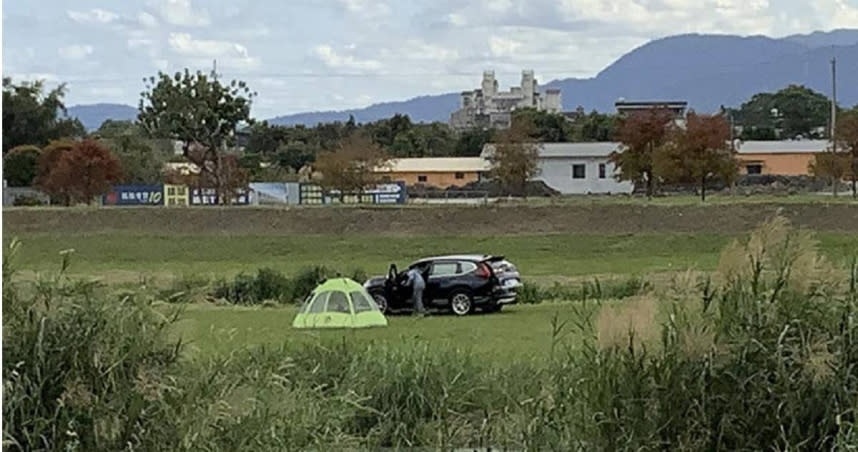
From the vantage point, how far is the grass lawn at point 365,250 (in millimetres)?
32281

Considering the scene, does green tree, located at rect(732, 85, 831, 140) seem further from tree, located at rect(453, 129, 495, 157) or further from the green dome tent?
the green dome tent

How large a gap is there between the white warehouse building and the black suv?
37.2 m

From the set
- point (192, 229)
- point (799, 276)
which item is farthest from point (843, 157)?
point (799, 276)

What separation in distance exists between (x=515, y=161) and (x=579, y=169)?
9.24 m

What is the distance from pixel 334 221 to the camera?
39.2 metres

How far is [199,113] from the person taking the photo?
2009 inches

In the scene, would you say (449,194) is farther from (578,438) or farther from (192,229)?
(578,438)

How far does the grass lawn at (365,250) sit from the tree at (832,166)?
12.7 m

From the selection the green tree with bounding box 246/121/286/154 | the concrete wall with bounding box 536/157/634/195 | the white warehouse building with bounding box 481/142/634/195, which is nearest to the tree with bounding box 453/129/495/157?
the white warehouse building with bounding box 481/142/634/195

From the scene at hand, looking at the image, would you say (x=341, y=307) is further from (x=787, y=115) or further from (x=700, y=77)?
(x=700, y=77)

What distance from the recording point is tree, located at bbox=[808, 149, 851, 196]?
4616 centimetres

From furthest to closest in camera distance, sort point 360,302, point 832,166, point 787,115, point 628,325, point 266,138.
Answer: point 787,115 < point 266,138 < point 832,166 < point 360,302 < point 628,325

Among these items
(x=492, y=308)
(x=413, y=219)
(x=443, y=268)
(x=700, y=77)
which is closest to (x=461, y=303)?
(x=492, y=308)

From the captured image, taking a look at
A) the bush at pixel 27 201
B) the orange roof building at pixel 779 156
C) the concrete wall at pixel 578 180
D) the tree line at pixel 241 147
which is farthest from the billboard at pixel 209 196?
the orange roof building at pixel 779 156
